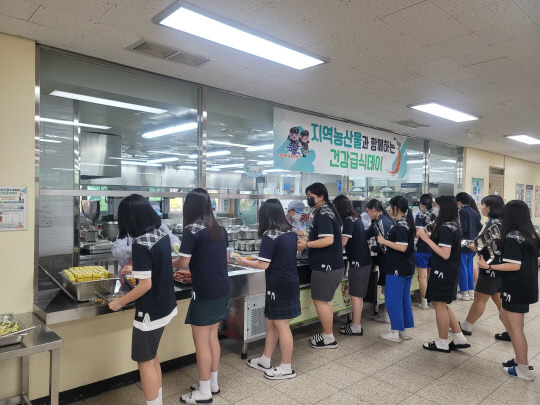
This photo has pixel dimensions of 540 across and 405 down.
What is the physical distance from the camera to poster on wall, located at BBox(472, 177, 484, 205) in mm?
7172

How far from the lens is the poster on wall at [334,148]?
4.21 m

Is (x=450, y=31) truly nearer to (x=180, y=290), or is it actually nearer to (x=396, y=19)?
(x=396, y=19)

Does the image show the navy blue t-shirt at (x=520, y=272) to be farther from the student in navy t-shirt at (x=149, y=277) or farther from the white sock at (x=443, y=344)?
the student in navy t-shirt at (x=149, y=277)

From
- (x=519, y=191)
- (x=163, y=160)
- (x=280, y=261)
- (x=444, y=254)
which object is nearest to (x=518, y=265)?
(x=444, y=254)

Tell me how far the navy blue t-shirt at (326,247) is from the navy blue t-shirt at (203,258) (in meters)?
1.10

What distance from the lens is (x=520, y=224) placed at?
283 centimetres

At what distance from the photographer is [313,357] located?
334cm

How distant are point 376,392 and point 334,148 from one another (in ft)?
9.30

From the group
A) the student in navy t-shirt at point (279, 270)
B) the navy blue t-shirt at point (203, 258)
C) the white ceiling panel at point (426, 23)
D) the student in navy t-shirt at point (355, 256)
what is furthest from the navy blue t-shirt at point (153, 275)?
the student in navy t-shirt at point (355, 256)

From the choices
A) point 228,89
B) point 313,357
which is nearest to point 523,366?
point 313,357

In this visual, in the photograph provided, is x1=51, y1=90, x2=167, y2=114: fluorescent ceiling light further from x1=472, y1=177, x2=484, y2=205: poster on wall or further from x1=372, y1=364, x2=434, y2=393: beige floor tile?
x1=472, y1=177, x2=484, y2=205: poster on wall

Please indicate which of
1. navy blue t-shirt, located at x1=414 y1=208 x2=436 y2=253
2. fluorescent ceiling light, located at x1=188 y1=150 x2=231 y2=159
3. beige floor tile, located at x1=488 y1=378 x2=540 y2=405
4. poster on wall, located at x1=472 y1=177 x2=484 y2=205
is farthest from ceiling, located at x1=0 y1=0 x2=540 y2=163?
poster on wall, located at x1=472 y1=177 x2=484 y2=205

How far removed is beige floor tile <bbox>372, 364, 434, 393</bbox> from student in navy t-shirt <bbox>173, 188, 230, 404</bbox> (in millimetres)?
1367

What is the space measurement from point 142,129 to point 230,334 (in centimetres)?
206
